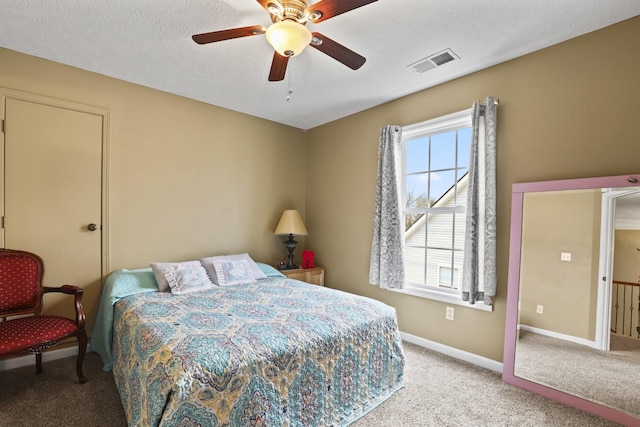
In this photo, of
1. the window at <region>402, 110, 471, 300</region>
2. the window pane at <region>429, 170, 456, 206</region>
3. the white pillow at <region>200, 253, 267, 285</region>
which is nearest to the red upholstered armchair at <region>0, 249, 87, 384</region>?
the white pillow at <region>200, 253, 267, 285</region>

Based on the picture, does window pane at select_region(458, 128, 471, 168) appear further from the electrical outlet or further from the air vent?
the electrical outlet

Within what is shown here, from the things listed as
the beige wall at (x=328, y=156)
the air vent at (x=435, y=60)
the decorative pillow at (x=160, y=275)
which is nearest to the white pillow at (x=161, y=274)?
the decorative pillow at (x=160, y=275)

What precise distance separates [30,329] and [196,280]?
1.11 meters

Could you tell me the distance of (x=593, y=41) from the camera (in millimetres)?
2115

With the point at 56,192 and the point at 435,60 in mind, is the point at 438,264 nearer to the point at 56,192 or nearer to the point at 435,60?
the point at 435,60

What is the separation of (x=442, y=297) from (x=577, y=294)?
103 centimetres

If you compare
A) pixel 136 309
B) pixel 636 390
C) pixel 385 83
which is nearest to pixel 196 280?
pixel 136 309

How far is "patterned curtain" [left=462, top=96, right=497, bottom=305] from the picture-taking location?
8.15ft

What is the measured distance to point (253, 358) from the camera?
5.04 ft

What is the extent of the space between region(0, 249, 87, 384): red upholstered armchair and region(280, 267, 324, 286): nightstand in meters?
1.98

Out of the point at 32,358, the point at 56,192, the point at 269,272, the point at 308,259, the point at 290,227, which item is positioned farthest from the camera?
the point at 308,259

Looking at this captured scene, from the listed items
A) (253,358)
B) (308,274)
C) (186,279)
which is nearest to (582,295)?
(253,358)

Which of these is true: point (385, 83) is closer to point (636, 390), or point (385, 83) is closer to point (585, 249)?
point (585, 249)

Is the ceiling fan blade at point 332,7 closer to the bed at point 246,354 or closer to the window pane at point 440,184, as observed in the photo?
the bed at point 246,354
